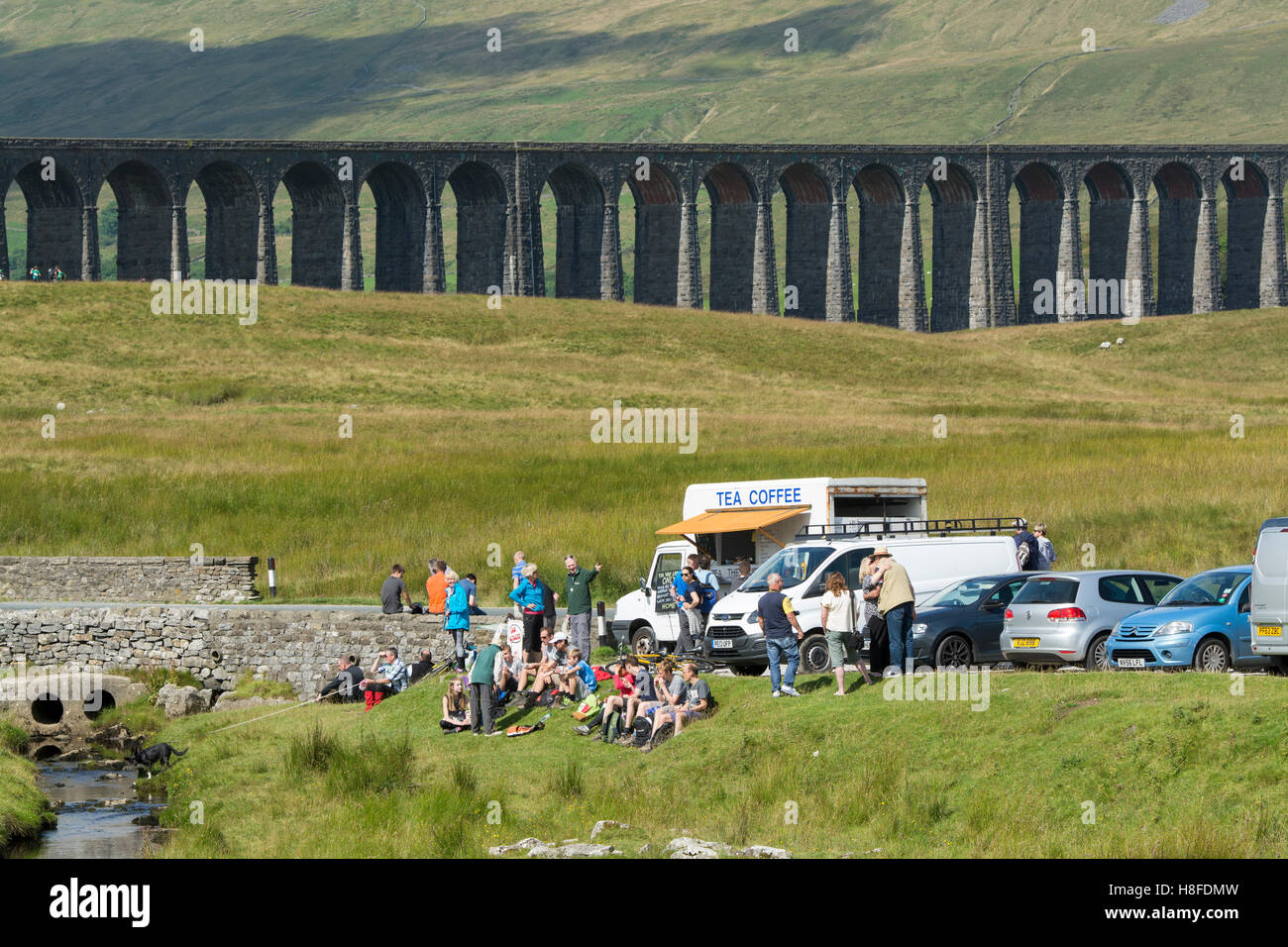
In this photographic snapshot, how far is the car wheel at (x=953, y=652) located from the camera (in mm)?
28547

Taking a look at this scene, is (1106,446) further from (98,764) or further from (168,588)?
(98,764)

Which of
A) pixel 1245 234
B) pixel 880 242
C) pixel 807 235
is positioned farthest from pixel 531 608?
pixel 1245 234

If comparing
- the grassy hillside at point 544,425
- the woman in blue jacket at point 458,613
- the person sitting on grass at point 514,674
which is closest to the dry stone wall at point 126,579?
the grassy hillside at point 544,425

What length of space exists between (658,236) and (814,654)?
320ft

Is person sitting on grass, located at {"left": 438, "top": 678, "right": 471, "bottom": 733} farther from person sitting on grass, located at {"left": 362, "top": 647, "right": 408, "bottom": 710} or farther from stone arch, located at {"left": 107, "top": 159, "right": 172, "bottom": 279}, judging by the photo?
stone arch, located at {"left": 107, "top": 159, "right": 172, "bottom": 279}

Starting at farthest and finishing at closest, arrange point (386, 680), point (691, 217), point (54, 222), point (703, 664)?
point (691, 217) → point (54, 222) → point (386, 680) → point (703, 664)

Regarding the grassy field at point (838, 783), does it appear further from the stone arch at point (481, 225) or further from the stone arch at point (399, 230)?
the stone arch at point (481, 225)

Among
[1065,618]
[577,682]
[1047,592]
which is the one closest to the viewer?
[1065,618]

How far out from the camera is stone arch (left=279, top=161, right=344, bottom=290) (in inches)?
4624

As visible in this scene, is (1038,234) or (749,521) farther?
(1038,234)

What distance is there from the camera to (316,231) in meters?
118

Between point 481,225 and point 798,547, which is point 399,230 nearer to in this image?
point 481,225
